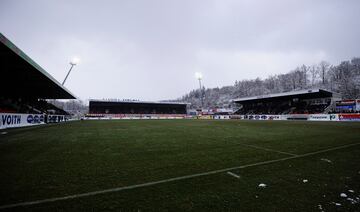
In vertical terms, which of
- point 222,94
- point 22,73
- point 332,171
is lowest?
point 332,171

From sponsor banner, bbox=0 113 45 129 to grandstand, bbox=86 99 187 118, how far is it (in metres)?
34.8

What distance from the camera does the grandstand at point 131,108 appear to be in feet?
199

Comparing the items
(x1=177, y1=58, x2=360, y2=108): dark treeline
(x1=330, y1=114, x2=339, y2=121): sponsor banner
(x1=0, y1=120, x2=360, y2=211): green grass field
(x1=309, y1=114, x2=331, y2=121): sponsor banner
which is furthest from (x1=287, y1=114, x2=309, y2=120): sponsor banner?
(x1=0, y1=120, x2=360, y2=211): green grass field

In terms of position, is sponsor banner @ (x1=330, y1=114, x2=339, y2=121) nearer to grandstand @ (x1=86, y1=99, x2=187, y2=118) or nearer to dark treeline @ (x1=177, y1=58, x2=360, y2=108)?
dark treeline @ (x1=177, y1=58, x2=360, y2=108)

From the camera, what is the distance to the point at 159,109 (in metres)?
70.5

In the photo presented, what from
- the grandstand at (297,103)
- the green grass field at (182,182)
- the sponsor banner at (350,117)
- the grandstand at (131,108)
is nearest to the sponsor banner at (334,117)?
the sponsor banner at (350,117)

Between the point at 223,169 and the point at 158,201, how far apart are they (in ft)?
7.01

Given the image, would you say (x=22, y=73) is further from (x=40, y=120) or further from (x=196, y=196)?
(x=196, y=196)

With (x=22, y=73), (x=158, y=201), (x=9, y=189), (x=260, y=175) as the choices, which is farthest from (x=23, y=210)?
(x=22, y=73)

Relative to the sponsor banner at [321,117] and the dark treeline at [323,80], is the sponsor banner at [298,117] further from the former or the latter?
the dark treeline at [323,80]

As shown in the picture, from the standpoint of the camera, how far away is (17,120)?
16969mm

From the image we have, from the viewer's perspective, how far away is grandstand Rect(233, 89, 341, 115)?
131 feet

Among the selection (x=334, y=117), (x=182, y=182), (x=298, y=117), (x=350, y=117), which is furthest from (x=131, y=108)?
(x=182, y=182)

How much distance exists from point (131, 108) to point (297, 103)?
52.9 m
